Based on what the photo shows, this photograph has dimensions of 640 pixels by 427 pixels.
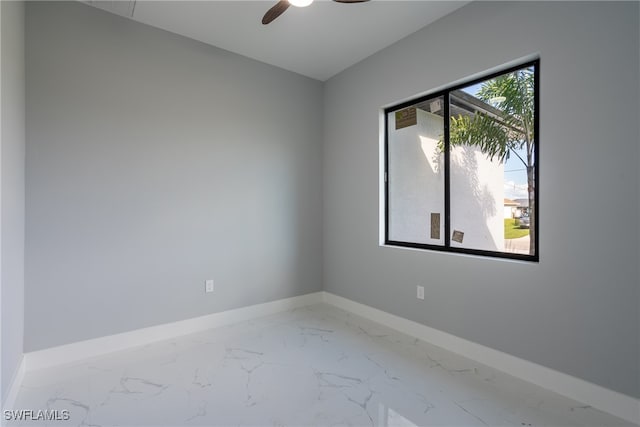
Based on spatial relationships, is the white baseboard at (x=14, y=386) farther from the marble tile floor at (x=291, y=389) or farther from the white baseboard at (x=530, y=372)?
the white baseboard at (x=530, y=372)

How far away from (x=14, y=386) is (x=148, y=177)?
1688 millimetres

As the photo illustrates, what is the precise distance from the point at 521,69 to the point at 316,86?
2.34 m

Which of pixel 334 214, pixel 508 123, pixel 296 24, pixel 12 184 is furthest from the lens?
pixel 334 214

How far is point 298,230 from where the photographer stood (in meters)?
3.75

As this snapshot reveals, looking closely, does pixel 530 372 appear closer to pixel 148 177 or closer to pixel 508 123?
pixel 508 123

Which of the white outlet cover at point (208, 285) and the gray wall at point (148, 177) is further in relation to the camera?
the white outlet cover at point (208, 285)

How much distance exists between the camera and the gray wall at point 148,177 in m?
2.33

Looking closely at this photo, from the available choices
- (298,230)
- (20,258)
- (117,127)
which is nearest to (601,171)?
(298,230)

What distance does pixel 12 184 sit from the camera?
190 cm

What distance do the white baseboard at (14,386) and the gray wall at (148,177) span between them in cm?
15

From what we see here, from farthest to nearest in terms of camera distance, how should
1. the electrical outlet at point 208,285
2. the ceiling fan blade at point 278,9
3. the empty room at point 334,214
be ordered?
the electrical outlet at point 208,285 < the ceiling fan blade at point 278,9 < the empty room at point 334,214

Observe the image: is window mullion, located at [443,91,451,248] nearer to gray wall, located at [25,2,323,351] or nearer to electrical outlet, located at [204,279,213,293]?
gray wall, located at [25,2,323,351]

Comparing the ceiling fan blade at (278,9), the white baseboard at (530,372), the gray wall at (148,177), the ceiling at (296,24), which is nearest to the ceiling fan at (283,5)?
the ceiling fan blade at (278,9)

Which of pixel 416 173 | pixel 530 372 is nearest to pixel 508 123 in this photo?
pixel 416 173
